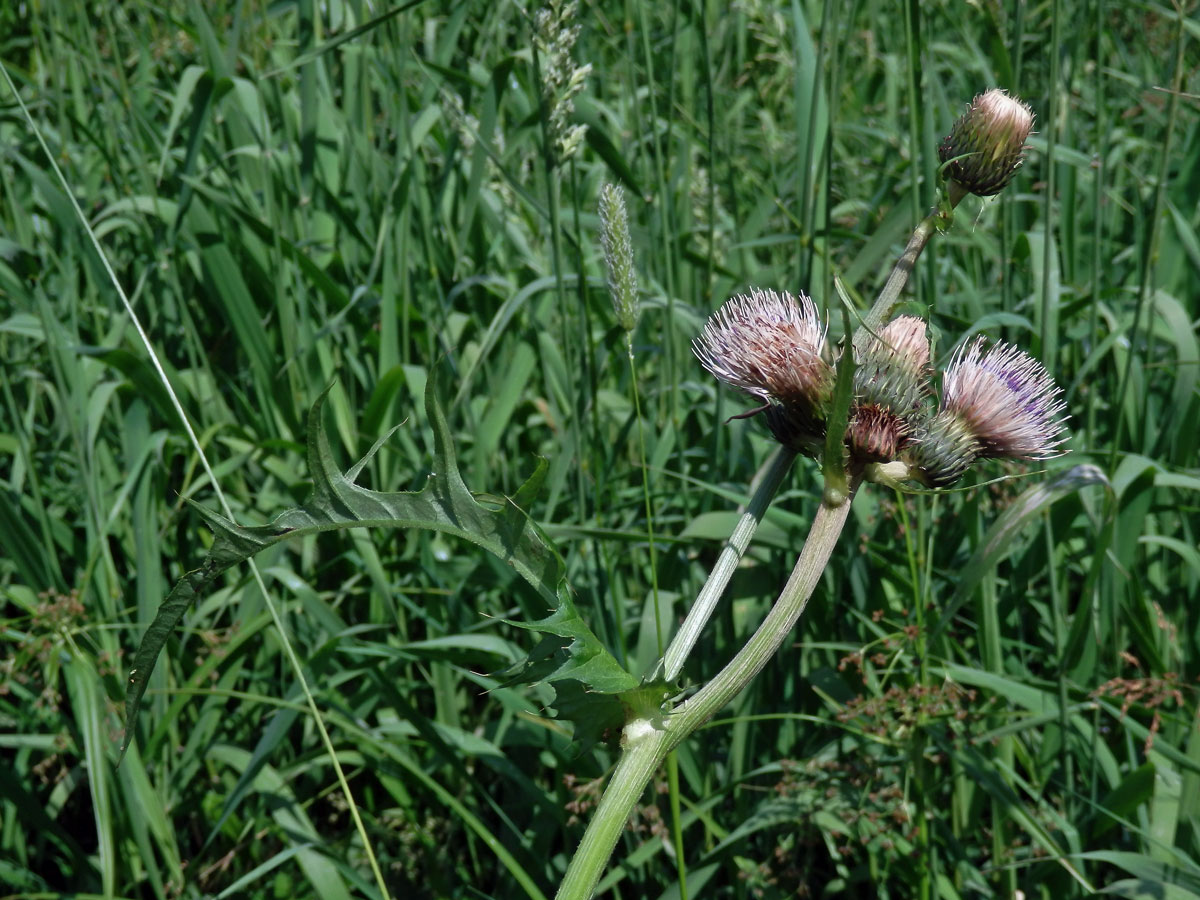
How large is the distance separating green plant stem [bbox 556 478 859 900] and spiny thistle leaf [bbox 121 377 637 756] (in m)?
0.04

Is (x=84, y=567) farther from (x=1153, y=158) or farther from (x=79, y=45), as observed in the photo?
(x=1153, y=158)

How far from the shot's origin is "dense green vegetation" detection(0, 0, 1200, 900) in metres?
1.59

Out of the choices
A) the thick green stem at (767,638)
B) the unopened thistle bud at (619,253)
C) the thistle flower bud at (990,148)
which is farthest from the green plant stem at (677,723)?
the unopened thistle bud at (619,253)

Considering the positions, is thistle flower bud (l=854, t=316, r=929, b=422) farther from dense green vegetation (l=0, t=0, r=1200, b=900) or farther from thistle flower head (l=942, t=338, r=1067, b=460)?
dense green vegetation (l=0, t=0, r=1200, b=900)

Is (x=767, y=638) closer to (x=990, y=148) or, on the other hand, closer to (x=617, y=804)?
(x=617, y=804)

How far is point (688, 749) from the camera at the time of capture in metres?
1.76

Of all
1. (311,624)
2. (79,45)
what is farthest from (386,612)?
(79,45)

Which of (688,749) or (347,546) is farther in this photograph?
(347,546)

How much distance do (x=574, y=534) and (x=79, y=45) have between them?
1.73m

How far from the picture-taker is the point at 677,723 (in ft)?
2.45

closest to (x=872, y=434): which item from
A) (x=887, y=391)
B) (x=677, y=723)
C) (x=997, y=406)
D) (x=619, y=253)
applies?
(x=887, y=391)

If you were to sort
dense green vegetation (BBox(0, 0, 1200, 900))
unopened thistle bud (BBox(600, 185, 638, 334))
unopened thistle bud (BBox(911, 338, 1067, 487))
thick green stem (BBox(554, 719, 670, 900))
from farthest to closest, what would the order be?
dense green vegetation (BBox(0, 0, 1200, 900))
unopened thistle bud (BBox(600, 185, 638, 334))
unopened thistle bud (BBox(911, 338, 1067, 487))
thick green stem (BBox(554, 719, 670, 900))

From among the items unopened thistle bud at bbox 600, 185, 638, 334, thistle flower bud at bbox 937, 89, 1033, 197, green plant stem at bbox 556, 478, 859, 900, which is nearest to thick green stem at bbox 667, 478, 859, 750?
green plant stem at bbox 556, 478, 859, 900

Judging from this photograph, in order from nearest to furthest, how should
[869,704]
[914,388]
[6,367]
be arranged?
[914,388], [869,704], [6,367]
